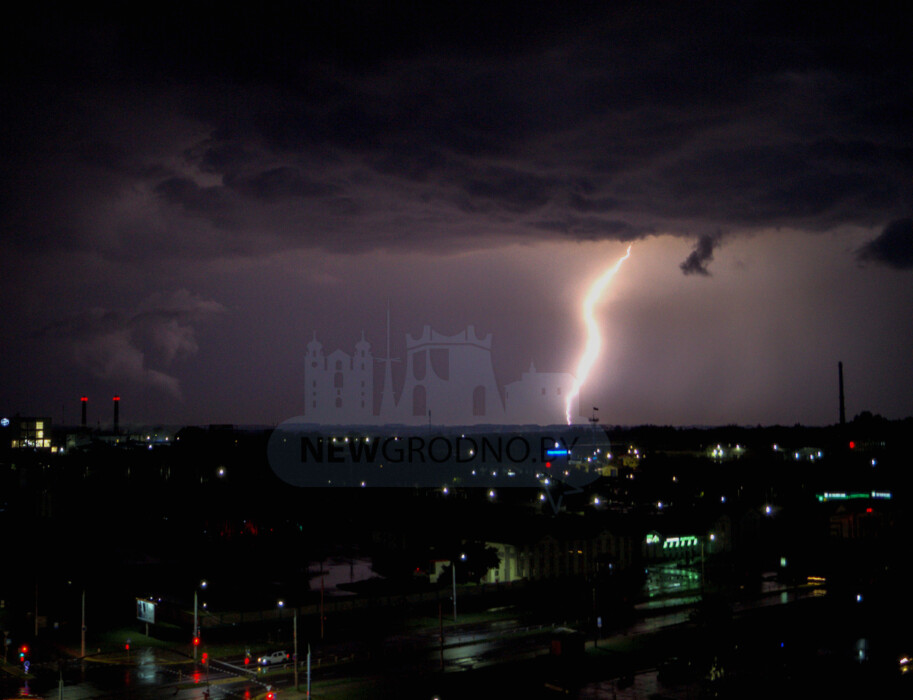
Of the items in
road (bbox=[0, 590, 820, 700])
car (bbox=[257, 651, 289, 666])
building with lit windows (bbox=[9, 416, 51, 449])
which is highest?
building with lit windows (bbox=[9, 416, 51, 449])

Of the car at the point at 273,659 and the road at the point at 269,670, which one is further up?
the car at the point at 273,659

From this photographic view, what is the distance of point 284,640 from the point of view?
30.8 metres

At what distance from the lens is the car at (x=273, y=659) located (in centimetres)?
2738

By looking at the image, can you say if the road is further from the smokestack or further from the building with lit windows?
the building with lit windows

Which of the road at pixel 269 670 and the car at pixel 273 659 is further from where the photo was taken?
the car at pixel 273 659

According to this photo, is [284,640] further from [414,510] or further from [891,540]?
[891,540]

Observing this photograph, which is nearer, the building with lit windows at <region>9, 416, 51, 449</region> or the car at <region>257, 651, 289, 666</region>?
the car at <region>257, 651, 289, 666</region>

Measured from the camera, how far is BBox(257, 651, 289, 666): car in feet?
89.8

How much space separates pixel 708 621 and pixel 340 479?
220 ft

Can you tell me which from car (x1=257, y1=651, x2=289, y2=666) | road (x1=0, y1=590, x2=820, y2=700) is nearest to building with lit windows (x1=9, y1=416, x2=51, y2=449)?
road (x1=0, y1=590, x2=820, y2=700)

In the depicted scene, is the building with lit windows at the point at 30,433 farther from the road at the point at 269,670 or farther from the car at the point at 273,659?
the car at the point at 273,659

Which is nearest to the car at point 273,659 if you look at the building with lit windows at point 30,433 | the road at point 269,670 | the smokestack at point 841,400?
the road at point 269,670

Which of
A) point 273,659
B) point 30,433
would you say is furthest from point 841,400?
point 30,433

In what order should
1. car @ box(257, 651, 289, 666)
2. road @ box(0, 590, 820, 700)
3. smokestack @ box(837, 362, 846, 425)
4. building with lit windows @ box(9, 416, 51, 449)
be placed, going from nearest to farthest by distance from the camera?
road @ box(0, 590, 820, 700) → car @ box(257, 651, 289, 666) → smokestack @ box(837, 362, 846, 425) → building with lit windows @ box(9, 416, 51, 449)
